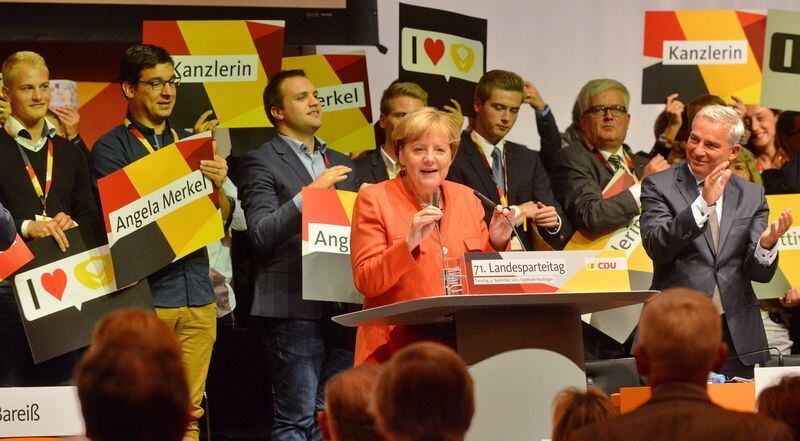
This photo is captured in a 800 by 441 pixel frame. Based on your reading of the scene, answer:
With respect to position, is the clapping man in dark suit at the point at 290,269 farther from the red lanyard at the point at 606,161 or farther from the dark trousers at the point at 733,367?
the dark trousers at the point at 733,367

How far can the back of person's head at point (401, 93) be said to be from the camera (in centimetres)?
618

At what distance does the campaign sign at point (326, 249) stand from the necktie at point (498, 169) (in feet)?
3.29

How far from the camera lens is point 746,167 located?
6.25 meters

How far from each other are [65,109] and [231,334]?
1.48 meters

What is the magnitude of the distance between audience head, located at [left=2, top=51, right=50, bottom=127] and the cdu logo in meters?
3.89

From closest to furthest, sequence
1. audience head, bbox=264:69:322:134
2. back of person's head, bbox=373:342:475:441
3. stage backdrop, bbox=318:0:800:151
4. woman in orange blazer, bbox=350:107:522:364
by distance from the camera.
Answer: back of person's head, bbox=373:342:475:441
woman in orange blazer, bbox=350:107:522:364
audience head, bbox=264:69:322:134
stage backdrop, bbox=318:0:800:151

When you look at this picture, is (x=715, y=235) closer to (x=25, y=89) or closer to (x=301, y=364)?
(x=301, y=364)

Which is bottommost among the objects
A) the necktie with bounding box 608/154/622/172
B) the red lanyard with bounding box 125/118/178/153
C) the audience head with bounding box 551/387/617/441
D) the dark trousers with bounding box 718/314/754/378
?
the dark trousers with bounding box 718/314/754/378

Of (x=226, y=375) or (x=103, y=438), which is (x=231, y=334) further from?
→ (x=103, y=438)

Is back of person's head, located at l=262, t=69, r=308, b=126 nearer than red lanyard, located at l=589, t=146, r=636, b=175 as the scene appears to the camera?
Yes

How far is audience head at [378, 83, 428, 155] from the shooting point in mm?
6152

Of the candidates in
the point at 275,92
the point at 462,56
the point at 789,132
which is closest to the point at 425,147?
the point at 275,92

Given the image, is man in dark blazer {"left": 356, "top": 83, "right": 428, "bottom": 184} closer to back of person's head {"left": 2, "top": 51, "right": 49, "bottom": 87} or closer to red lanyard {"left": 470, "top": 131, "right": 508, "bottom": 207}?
red lanyard {"left": 470, "top": 131, "right": 508, "bottom": 207}

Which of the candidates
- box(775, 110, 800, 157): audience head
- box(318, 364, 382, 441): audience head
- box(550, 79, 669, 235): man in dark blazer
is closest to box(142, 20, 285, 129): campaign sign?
box(550, 79, 669, 235): man in dark blazer
